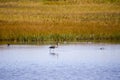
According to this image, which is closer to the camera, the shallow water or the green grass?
the shallow water

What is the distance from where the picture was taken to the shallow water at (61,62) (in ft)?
59.5

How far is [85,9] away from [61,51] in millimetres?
25950

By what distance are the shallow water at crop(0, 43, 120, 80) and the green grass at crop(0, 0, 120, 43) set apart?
114 inches

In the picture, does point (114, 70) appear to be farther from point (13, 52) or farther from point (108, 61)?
point (13, 52)

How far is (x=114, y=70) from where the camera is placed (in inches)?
742

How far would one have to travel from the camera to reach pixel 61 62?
2141 cm

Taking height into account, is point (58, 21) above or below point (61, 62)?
above

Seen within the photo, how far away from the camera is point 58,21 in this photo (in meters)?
40.8

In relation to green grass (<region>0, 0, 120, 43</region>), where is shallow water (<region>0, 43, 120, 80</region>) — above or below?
below

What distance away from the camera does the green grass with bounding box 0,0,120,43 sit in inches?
1160

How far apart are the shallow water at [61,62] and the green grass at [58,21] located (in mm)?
2894

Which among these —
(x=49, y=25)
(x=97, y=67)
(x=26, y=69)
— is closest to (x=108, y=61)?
(x=97, y=67)

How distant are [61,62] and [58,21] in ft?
63.9

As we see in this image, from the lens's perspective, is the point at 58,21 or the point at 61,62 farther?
the point at 58,21
